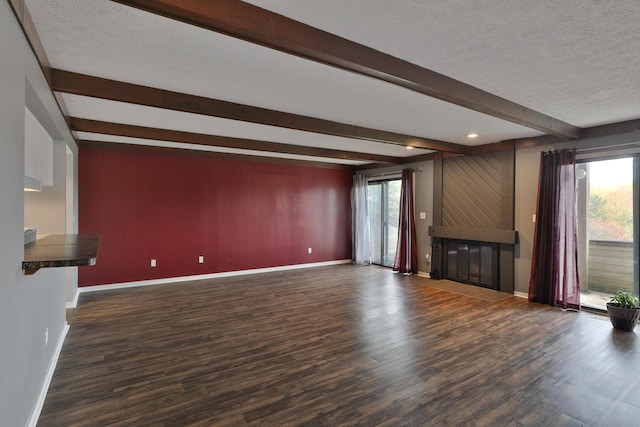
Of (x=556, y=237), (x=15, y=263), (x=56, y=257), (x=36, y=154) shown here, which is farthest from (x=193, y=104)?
(x=556, y=237)

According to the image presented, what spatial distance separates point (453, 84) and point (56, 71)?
322cm

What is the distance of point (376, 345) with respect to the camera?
3.15m

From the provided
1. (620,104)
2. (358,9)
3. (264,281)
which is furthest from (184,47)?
(264,281)

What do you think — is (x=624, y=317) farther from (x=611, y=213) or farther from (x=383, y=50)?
(x=383, y=50)

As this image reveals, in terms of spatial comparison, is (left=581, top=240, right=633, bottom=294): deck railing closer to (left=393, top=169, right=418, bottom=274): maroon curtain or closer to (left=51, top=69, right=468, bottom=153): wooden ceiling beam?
(left=393, top=169, right=418, bottom=274): maroon curtain

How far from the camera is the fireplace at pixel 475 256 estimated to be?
202 inches

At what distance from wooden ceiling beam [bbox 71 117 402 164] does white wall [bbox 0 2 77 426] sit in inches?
76.7

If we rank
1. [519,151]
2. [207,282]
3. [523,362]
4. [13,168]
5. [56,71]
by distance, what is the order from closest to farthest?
[13,168]
[56,71]
[523,362]
[519,151]
[207,282]

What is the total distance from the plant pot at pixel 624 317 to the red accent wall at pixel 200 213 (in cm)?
519

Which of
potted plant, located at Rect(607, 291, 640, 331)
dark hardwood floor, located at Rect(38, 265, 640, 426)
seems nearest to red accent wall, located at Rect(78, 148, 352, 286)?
dark hardwood floor, located at Rect(38, 265, 640, 426)

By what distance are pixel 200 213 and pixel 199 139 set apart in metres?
1.81

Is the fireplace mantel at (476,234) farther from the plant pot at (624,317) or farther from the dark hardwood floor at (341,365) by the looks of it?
the plant pot at (624,317)

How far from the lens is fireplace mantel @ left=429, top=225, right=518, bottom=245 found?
16.4 feet

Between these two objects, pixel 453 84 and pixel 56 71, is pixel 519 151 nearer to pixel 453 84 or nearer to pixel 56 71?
pixel 453 84
